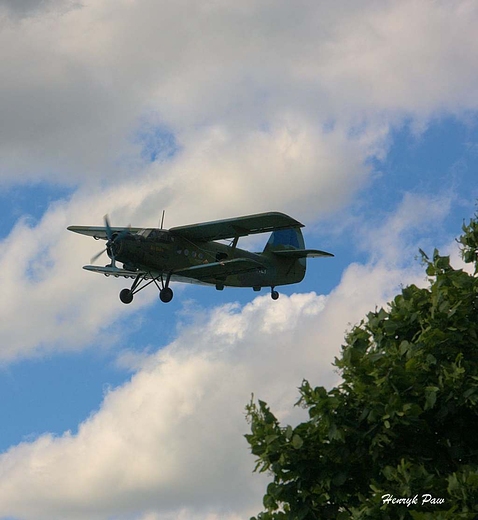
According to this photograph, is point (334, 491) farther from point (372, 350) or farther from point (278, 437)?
point (372, 350)

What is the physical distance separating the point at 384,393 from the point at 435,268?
8.22 feet

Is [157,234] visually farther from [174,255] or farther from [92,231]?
[92,231]

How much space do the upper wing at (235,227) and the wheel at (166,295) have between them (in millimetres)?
2642

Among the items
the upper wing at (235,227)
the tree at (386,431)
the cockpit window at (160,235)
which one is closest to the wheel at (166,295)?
the cockpit window at (160,235)

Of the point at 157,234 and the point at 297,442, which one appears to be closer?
the point at 297,442

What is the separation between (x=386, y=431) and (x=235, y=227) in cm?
2751

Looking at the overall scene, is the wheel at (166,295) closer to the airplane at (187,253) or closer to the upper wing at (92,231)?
the airplane at (187,253)

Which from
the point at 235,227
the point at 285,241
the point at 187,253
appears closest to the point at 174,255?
the point at 187,253

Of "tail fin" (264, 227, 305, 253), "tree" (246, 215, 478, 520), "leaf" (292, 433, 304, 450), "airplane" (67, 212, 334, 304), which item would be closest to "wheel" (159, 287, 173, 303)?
"airplane" (67, 212, 334, 304)

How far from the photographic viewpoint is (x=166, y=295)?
1481 inches

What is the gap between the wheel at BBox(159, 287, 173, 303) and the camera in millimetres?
37500

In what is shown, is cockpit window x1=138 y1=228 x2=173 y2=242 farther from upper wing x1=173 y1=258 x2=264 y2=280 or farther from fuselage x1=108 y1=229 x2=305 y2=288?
upper wing x1=173 y1=258 x2=264 y2=280

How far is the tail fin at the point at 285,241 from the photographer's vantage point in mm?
45344

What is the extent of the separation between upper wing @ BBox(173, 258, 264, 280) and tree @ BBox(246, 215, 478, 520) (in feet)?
83.3
